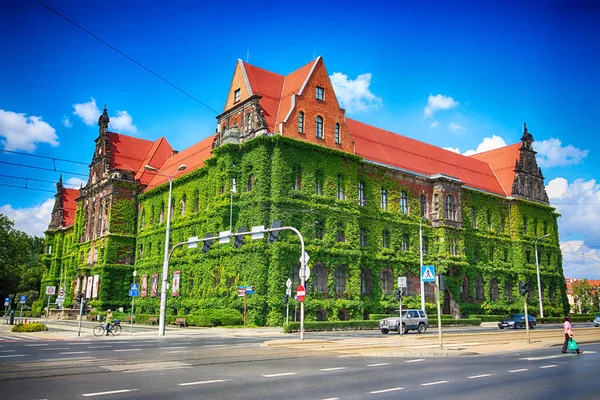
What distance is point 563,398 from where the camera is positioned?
10.9 meters

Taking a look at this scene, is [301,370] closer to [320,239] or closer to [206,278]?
[320,239]

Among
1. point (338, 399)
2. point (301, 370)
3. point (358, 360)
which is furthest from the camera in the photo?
point (358, 360)

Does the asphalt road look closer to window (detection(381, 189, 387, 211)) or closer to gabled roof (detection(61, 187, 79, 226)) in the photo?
window (detection(381, 189, 387, 211))

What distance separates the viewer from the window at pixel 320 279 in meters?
48.6

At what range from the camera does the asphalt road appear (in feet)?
36.9

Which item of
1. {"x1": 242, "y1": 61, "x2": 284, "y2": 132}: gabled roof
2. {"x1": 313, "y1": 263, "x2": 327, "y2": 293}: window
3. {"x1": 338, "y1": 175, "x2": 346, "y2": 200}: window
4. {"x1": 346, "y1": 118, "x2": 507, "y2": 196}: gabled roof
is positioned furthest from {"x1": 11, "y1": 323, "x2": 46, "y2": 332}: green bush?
{"x1": 346, "y1": 118, "x2": 507, "y2": 196}: gabled roof

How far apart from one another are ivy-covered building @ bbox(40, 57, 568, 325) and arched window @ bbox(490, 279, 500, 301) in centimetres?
28

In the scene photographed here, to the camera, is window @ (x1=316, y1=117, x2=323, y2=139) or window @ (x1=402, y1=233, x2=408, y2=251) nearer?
window @ (x1=316, y1=117, x2=323, y2=139)

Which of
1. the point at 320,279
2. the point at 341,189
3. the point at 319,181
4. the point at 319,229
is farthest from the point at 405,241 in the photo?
the point at 320,279

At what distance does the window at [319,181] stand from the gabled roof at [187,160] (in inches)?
602

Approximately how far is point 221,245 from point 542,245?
4620 cm

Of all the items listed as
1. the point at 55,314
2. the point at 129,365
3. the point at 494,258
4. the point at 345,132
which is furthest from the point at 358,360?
the point at 55,314

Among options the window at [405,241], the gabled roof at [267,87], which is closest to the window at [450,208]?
the window at [405,241]

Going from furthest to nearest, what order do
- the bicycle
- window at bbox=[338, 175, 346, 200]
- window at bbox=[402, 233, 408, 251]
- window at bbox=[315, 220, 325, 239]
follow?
window at bbox=[402, 233, 408, 251] < window at bbox=[338, 175, 346, 200] < window at bbox=[315, 220, 325, 239] < the bicycle
